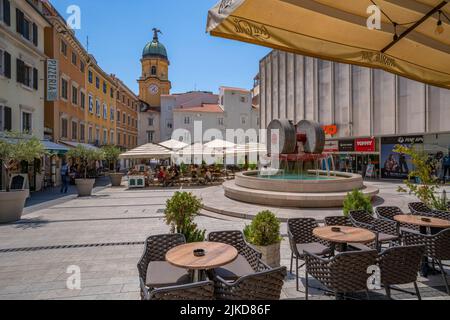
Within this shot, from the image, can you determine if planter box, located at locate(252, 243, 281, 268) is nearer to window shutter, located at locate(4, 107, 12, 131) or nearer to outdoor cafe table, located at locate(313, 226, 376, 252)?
outdoor cafe table, located at locate(313, 226, 376, 252)

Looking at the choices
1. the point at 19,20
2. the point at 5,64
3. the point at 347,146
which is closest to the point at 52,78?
the point at 19,20

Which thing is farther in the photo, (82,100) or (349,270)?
(82,100)

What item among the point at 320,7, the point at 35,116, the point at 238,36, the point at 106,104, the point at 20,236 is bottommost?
the point at 20,236

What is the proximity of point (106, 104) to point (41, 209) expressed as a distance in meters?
26.9

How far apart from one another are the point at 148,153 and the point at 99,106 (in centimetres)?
1634

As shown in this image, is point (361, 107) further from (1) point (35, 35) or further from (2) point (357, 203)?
(1) point (35, 35)

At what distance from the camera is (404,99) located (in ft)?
72.3

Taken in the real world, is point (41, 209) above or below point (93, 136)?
below

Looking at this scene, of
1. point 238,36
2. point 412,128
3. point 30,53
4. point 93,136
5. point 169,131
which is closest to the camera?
point 238,36

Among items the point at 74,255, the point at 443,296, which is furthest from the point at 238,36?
the point at 74,255

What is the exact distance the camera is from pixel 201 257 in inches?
145

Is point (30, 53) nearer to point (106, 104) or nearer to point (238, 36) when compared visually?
point (106, 104)

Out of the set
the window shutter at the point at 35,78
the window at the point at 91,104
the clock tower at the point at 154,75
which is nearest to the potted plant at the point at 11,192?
the window shutter at the point at 35,78

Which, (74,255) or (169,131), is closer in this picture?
(74,255)
